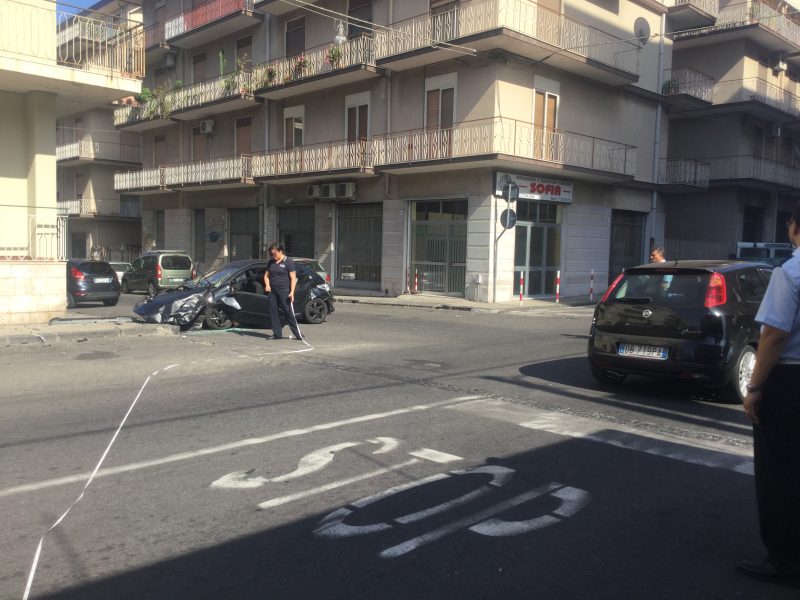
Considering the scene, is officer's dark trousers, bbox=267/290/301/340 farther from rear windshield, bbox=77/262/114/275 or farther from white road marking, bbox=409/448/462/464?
rear windshield, bbox=77/262/114/275

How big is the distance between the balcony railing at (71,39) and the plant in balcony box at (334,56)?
36.6 ft

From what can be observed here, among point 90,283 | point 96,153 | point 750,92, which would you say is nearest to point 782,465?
point 90,283

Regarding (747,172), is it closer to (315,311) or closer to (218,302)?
(315,311)

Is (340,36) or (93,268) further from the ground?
(340,36)

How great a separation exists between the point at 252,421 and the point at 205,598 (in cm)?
343

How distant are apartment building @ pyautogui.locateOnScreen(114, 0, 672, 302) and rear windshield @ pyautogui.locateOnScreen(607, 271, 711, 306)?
13.6 meters

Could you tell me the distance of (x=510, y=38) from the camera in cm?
2067

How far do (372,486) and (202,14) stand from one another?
3251 centimetres

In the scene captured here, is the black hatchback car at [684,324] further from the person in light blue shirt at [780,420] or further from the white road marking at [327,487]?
the person in light blue shirt at [780,420]

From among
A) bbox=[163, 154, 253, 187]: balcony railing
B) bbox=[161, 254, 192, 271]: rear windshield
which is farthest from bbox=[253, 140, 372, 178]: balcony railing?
bbox=[161, 254, 192, 271]: rear windshield

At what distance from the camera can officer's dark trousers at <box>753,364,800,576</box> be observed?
3.50m

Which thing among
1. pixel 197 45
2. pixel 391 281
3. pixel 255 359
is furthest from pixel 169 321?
pixel 197 45

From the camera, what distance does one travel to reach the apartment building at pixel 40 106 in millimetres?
13156

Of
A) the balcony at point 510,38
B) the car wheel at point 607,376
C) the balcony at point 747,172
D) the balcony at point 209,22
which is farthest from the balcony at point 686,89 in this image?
the car wheel at point 607,376
